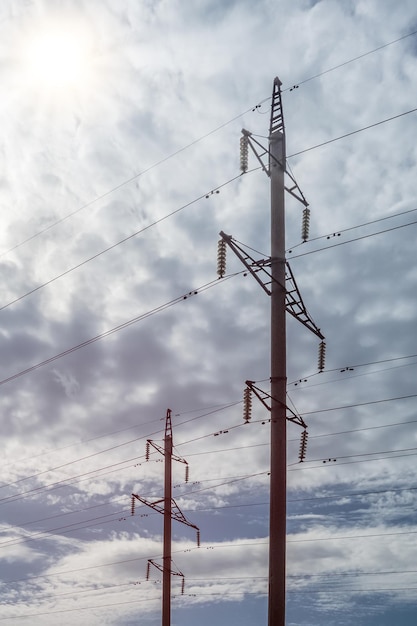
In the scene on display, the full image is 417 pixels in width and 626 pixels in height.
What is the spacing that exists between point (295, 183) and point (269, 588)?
45.4 ft

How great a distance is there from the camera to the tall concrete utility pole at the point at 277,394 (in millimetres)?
15227

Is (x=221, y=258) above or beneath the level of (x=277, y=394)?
above

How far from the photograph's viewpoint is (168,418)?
137 ft

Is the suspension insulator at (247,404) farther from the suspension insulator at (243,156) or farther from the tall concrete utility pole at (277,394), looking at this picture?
the suspension insulator at (243,156)

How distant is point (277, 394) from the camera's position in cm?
1695

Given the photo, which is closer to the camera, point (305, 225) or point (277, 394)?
point (277, 394)

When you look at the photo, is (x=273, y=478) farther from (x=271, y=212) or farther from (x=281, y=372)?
(x=271, y=212)

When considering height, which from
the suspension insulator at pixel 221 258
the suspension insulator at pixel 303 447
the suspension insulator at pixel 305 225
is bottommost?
the suspension insulator at pixel 303 447

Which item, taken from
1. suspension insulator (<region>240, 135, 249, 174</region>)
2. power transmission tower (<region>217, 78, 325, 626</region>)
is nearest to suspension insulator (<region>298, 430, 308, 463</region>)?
power transmission tower (<region>217, 78, 325, 626</region>)

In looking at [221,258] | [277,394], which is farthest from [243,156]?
[277,394]

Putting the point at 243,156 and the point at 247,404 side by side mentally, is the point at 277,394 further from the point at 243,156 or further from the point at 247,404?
the point at 243,156

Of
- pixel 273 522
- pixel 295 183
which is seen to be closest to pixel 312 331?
pixel 295 183

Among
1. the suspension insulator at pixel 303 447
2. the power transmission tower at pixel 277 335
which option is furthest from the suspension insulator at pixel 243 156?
the suspension insulator at pixel 303 447

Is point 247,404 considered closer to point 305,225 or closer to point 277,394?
point 277,394
